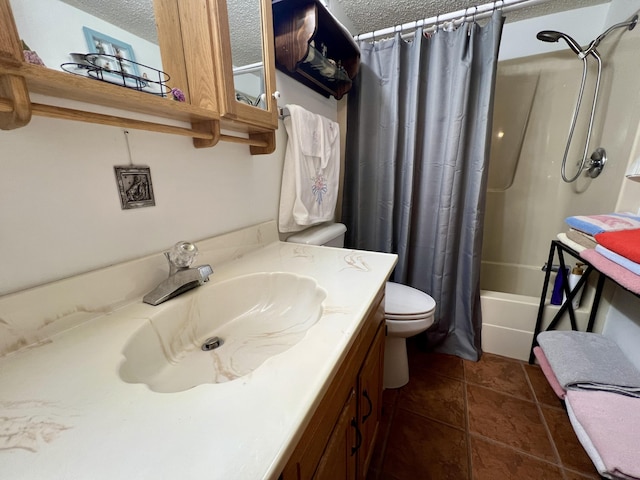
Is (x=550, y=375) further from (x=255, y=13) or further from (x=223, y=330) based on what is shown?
(x=255, y=13)

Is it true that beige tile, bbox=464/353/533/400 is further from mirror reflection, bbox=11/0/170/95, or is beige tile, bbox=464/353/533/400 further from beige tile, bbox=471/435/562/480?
mirror reflection, bbox=11/0/170/95

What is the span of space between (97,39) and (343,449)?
3.50 feet

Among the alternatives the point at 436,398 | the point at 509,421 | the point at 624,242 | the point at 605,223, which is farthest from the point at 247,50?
the point at 509,421

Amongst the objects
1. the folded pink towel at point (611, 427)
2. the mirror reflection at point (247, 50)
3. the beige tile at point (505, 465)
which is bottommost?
the beige tile at point (505, 465)

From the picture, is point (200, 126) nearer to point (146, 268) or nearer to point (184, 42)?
point (184, 42)

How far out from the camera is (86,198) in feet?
1.95

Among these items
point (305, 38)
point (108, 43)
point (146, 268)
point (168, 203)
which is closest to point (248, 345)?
point (146, 268)

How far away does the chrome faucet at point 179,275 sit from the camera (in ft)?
2.20

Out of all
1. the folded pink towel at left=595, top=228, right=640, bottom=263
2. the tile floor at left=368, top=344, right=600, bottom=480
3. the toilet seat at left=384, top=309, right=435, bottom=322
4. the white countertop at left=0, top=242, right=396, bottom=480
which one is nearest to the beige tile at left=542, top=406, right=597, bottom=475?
the tile floor at left=368, top=344, right=600, bottom=480

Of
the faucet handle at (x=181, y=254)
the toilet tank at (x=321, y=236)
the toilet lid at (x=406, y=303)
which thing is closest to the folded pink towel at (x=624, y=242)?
the toilet lid at (x=406, y=303)

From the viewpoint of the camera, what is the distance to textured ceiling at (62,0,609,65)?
59 centimetres

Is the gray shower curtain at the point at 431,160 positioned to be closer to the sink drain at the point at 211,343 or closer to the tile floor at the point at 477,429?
the tile floor at the point at 477,429

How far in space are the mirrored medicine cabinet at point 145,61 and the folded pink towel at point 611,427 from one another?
137cm

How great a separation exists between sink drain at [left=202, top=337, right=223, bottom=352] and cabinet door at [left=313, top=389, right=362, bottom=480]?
357 mm
